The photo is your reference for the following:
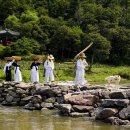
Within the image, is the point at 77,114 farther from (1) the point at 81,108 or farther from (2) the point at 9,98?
(2) the point at 9,98

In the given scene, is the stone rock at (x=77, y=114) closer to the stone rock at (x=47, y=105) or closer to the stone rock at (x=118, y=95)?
the stone rock at (x=118, y=95)

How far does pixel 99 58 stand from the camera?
63.4 metres

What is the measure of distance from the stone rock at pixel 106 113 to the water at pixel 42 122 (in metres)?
0.48

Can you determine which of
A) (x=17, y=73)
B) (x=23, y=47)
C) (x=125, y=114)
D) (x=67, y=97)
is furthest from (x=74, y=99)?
(x=23, y=47)

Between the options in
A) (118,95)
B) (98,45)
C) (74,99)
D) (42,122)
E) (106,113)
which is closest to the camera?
(106,113)

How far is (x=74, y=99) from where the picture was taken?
55.1 feet

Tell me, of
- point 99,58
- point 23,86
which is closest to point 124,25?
point 99,58

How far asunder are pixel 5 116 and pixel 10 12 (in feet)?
230

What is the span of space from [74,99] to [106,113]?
2172 millimetres

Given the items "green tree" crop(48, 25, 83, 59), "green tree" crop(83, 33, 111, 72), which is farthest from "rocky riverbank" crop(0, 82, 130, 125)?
"green tree" crop(48, 25, 83, 59)

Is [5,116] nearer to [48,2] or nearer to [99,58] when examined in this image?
[99,58]

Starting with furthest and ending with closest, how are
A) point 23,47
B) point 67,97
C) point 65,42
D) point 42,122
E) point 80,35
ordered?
1. point 80,35
2. point 65,42
3. point 23,47
4. point 67,97
5. point 42,122

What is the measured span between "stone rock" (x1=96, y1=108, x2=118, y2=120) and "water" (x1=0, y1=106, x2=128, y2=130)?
48 centimetres

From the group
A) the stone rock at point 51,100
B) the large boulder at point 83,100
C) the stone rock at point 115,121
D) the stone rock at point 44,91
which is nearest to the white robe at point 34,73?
the stone rock at point 44,91
